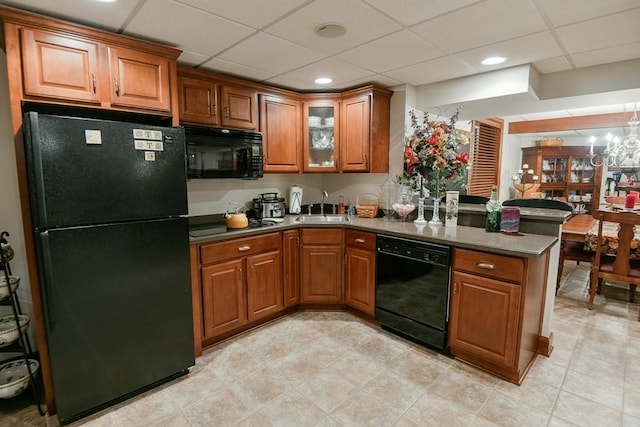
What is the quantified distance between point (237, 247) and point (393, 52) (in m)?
1.95

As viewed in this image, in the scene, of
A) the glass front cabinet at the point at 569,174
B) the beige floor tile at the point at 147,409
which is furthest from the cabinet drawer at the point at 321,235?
the glass front cabinet at the point at 569,174

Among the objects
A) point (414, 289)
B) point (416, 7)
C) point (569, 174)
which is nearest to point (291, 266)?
point (414, 289)

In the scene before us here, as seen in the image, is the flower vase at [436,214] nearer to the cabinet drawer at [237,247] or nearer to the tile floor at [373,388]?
the tile floor at [373,388]

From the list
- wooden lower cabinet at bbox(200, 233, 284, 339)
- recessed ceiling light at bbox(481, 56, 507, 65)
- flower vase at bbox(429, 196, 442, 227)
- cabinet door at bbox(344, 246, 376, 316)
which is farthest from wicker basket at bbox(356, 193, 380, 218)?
recessed ceiling light at bbox(481, 56, 507, 65)

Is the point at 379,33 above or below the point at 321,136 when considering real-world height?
above

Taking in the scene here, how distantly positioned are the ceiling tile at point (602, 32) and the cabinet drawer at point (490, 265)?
1.49 m

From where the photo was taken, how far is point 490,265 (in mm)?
2193

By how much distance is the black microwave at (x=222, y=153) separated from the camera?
8.68 ft

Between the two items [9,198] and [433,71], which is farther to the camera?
[433,71]

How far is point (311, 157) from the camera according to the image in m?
3.52

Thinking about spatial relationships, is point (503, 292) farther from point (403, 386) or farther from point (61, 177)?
point (61, 177)

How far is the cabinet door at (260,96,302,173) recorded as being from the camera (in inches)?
126

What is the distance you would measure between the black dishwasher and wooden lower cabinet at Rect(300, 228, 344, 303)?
44 cm

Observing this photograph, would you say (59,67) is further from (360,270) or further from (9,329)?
(360,270)
